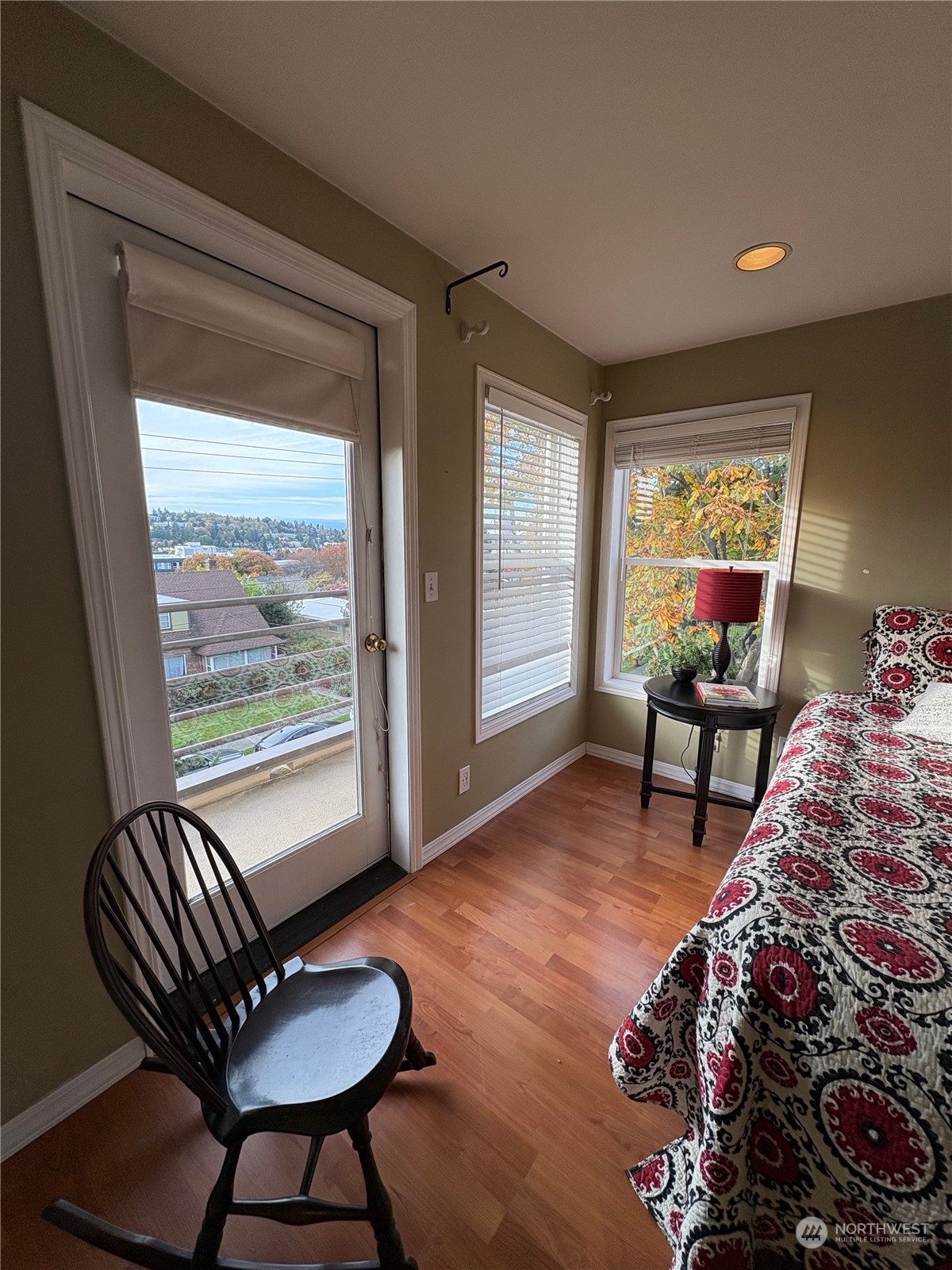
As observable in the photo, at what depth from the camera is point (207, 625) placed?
1437mm

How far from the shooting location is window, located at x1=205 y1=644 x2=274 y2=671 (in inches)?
57.7

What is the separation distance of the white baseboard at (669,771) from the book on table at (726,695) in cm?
64

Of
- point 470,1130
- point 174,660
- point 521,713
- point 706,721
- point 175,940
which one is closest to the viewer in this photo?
point 175,940

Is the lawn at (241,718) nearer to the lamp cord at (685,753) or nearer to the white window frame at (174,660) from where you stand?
the white window frame at (174,660)

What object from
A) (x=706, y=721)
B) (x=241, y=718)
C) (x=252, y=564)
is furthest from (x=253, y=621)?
(x=706, y=721)

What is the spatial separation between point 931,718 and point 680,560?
1.40 metres

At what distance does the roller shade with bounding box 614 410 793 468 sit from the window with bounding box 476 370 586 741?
30 centimetres

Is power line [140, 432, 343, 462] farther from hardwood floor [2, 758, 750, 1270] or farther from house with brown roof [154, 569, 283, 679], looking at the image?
hardwood floor [2, 758, 750, 1270]

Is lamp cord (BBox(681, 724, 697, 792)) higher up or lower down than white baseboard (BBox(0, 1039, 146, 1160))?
higher up

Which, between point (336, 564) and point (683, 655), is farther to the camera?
point (683, 655)

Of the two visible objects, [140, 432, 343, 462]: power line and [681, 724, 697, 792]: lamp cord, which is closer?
[140, 432, 343, 462]: power line

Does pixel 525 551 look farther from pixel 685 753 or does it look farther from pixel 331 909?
pixel 331 909

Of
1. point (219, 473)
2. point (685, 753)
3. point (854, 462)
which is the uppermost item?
point (854, 462)

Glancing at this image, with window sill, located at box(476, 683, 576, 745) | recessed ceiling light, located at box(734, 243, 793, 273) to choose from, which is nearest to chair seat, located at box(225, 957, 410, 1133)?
window sill, located at box(476, 683, 576, 745)
